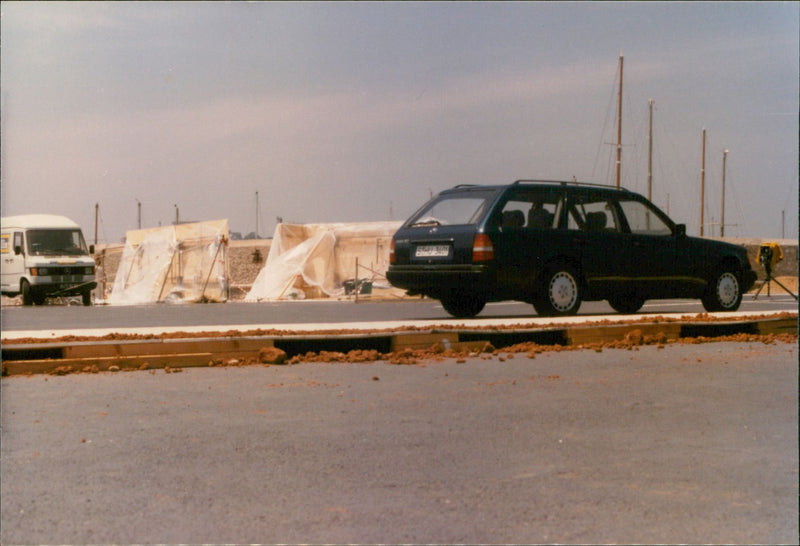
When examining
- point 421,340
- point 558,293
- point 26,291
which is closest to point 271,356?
point 421,340

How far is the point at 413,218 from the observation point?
480 inches

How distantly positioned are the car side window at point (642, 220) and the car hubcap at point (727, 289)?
3.57 ft

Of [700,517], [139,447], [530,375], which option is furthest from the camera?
[530,375]

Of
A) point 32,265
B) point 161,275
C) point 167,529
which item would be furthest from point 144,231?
point 167,529

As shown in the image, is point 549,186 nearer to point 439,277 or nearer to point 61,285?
point 439,277

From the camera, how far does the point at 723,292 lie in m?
13.2

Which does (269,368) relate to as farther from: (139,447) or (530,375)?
(139,447)

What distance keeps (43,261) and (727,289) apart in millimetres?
18968

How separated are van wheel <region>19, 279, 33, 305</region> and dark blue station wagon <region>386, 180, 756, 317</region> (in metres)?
16.5

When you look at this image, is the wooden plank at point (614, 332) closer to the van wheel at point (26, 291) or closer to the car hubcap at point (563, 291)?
the car hubcap at point (563, 291)

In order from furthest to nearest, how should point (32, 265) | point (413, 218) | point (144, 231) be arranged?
point (144, 231) → point (32, 265) → point (413, 218)

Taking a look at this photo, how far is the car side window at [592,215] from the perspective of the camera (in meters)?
12.1

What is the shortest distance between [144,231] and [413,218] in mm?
20837

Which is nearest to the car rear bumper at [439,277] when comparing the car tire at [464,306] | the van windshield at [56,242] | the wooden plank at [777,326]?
the car tire at [464,306]
